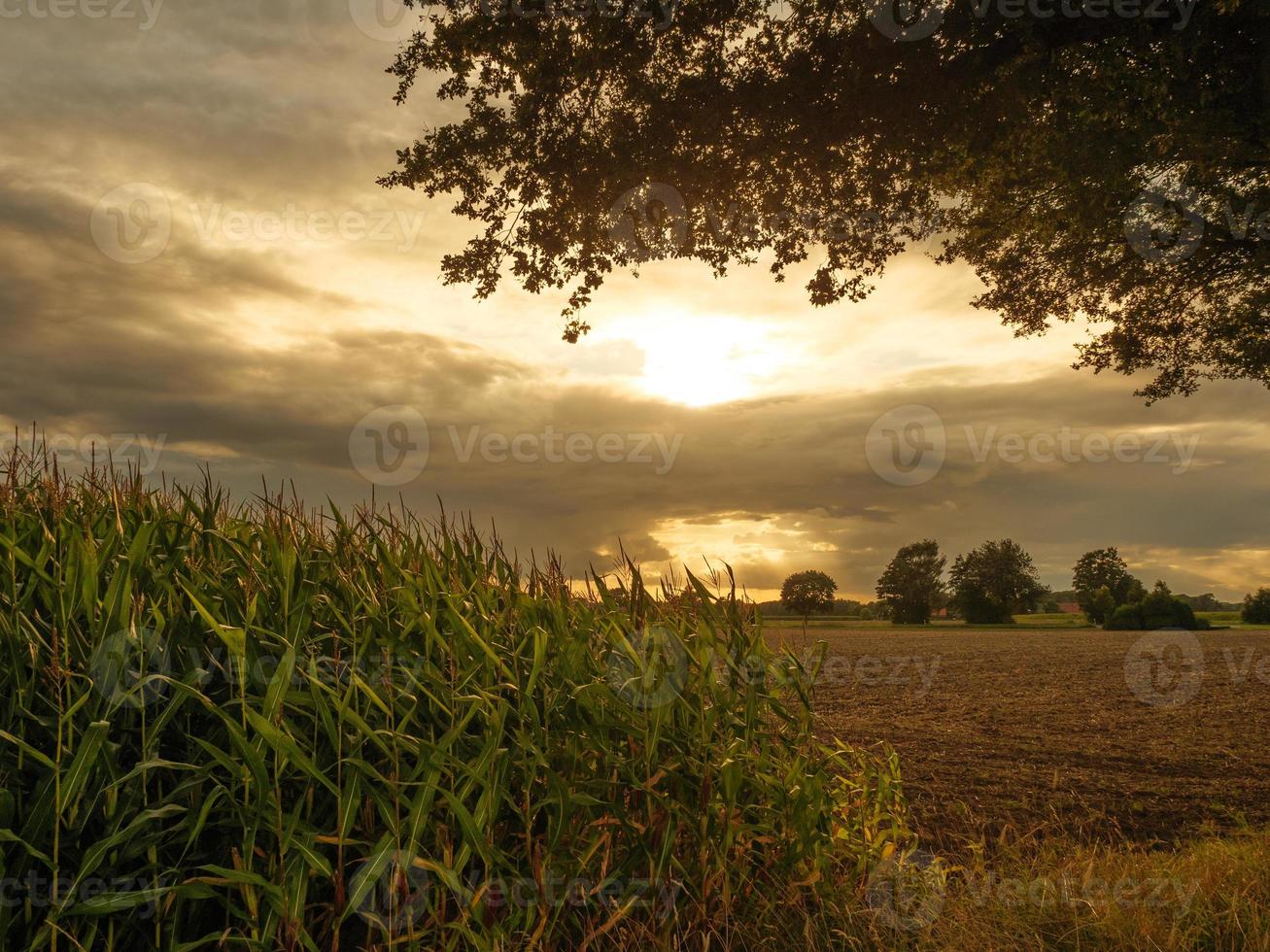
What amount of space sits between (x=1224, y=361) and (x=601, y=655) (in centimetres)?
1446

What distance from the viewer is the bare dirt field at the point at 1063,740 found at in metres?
6.98

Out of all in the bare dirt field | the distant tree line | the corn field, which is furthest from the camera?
the distant tree line

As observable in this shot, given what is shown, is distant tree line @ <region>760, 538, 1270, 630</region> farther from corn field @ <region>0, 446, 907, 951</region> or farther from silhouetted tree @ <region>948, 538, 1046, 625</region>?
corn field @ <region>0, 446, 907, 951</region>

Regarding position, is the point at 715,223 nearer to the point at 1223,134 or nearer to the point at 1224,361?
the point at 1223,134

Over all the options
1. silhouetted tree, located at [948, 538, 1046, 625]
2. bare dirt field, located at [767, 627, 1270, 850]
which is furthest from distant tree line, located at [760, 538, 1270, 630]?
bare dirt field, located at [767, 627, 1270, 850]

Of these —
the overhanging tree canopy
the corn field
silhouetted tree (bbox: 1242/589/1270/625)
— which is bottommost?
silhouetted tree (bbox: 1242/589/1270/625)

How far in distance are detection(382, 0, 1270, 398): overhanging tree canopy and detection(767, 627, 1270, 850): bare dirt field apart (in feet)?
16.2

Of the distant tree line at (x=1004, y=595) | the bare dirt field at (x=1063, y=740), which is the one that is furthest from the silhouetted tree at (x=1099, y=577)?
the bare dirt field at (x=1063, y=740)

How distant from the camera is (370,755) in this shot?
11.9ft

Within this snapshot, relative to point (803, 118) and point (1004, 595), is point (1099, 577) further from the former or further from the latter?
point (803, 118)

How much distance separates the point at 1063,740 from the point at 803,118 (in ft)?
Answer: 25.2

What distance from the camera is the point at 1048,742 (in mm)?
10195

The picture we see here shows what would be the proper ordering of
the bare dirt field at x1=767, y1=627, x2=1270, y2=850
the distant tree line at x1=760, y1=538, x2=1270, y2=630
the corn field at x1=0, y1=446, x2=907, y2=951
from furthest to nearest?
the distant tree line at x1=760, y1=538, x2=1270, y2=630, the bare dirt field at x1=767, y1=627, x2=1270, y2=850, the corn field at x1=0, y1=446, x2=907, y2=951

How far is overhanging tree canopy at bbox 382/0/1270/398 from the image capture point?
859cm
